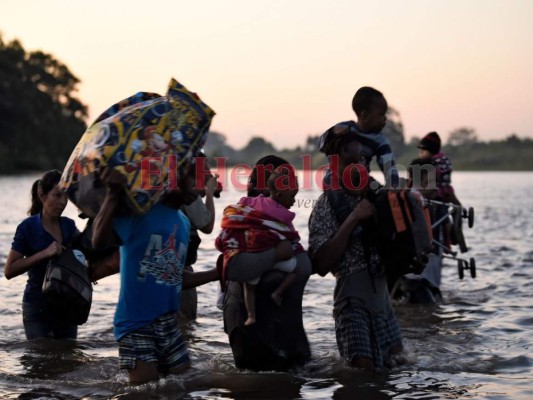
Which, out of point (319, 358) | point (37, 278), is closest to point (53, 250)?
point (37, 278)

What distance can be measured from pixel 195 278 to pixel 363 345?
1.24m

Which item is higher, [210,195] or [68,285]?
[210,195]

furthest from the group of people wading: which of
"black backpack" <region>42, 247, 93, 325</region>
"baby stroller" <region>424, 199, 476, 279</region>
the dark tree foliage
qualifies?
the dark tree foliage

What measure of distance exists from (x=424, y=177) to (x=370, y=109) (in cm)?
527

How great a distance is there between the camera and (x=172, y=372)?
5570 mm

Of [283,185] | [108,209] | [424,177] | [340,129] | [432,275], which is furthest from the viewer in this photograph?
[424,177]

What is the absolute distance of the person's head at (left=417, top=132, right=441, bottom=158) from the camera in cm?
1135

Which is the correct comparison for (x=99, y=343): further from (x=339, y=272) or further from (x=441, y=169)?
(x=441, y=169)

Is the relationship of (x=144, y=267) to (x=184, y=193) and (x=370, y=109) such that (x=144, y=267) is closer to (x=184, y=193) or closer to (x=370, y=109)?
(x=184, y=193)

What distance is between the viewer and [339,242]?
5957 millimetres

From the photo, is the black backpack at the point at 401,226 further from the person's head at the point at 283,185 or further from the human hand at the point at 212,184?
the human hand at the point at 212,184

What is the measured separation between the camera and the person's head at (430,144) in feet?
37.2

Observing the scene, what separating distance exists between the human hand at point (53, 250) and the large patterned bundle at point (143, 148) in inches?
74.8

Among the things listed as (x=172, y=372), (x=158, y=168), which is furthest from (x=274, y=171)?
(x=172, y=372)
